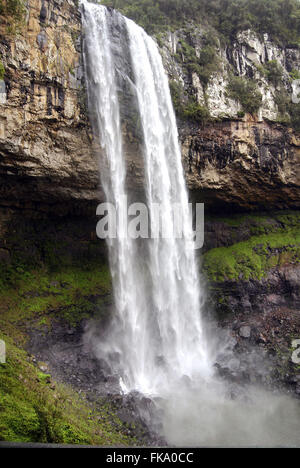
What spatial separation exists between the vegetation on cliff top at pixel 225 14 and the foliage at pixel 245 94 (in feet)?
11.8

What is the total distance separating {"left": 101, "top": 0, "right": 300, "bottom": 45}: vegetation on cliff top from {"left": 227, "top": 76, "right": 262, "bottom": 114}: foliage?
11.8ft

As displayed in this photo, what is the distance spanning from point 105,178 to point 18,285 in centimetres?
565

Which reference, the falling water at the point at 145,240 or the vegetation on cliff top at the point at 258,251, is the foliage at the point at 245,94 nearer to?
the falling water at the point at 145,240

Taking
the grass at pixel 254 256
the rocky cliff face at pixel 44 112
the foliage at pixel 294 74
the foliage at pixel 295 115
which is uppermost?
the foliage at pixel 294 74

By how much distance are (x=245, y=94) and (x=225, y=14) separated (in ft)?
20.1

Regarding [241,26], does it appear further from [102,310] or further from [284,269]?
[102,310]

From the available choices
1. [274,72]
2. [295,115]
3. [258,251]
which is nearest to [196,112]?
[295,115]

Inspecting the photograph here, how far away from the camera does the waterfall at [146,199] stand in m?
13.0

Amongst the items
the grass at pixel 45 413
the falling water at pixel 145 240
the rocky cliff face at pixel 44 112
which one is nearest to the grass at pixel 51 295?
the falling water at pixel 145 240

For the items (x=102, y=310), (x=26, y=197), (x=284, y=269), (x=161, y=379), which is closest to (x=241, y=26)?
(x=284, y=269)

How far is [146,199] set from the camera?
14992mm

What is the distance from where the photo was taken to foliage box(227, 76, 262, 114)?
1692 cm

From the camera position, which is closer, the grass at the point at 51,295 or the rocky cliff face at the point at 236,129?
the grass at the point at 51,295

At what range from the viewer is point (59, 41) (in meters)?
12.3
